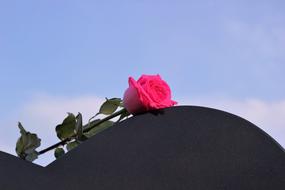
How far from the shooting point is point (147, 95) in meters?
1.05

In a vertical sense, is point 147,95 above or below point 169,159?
above

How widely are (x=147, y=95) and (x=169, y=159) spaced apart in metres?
0.14

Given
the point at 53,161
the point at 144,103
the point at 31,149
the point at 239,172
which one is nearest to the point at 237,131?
the point at 239,172

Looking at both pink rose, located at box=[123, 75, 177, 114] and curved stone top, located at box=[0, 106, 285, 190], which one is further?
pink rose, located at box=[123, 75, 177, 114]

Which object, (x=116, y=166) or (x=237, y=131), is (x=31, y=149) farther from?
(x=237, y=131)

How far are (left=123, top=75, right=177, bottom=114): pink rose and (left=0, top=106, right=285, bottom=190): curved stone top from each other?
22mm

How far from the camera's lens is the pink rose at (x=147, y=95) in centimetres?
105

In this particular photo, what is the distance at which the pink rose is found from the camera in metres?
1.05

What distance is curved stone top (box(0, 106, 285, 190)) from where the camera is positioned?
2.99ft

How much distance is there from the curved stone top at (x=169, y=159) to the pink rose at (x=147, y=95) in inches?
0.9

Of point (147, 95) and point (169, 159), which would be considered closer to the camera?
point (169, 159)

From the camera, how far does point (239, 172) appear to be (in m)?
0.91

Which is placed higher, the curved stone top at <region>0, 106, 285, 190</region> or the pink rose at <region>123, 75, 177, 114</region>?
the pink rose at <region>123, 75, 177, 114</region>

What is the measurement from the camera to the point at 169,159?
950 millimetres
